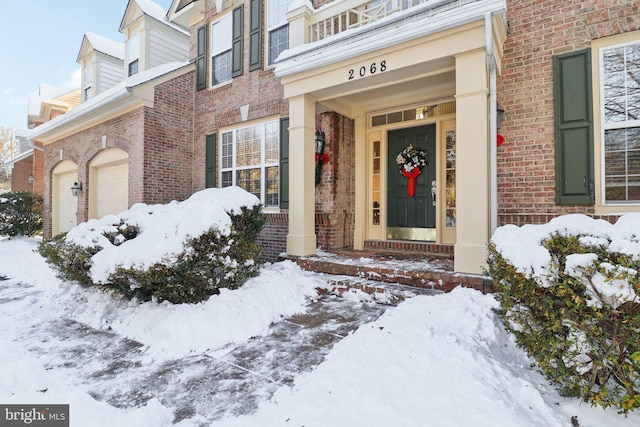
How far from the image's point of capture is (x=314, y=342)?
115 inches

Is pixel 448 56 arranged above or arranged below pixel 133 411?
above

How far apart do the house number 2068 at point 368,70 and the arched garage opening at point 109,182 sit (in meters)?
5.95

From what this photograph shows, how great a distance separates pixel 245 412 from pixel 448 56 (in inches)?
165

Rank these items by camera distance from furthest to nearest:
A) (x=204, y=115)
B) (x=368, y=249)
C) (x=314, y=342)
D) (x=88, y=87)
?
(x=88, y=87)
(x=204, y=115)
(x=368, y=249)
(x=314, y=342)

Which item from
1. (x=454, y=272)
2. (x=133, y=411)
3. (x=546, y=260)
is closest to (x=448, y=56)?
(x=454, y=272)

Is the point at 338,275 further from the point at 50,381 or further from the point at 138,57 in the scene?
the point at 138,57

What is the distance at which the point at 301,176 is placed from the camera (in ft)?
17.7

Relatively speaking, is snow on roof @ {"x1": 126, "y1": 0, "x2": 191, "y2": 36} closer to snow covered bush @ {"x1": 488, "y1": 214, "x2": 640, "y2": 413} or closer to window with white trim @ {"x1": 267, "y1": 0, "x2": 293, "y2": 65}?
window with white trim @ {"x1": 267, "y1": 0, "x2": 293, "y2": 65}

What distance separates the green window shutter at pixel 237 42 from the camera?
7.47 meters

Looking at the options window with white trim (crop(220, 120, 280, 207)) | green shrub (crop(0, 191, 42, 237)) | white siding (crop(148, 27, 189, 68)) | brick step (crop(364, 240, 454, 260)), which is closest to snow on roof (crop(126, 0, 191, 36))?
white siding (crop(148, 27, 189, 68))

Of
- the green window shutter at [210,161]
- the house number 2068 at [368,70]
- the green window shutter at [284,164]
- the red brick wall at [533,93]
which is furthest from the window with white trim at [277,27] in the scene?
the red brick wall at [533,93]

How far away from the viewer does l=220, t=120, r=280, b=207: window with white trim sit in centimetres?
696

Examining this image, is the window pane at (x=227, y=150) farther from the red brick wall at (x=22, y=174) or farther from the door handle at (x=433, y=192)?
the red brick wall at (x=22, y=174)

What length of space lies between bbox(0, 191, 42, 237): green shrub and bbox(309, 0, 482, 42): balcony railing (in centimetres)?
1190
